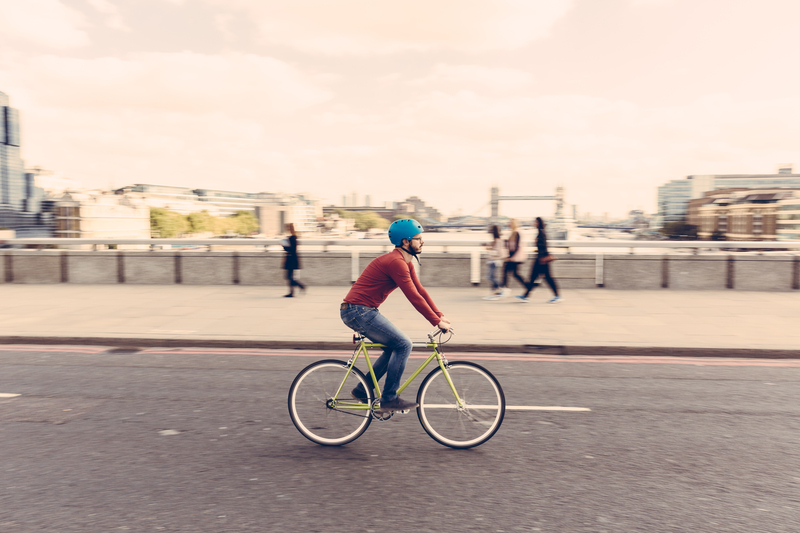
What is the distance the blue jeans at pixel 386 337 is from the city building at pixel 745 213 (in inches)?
3735

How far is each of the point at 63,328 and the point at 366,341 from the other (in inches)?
250

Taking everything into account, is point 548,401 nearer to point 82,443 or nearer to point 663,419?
point 663,419

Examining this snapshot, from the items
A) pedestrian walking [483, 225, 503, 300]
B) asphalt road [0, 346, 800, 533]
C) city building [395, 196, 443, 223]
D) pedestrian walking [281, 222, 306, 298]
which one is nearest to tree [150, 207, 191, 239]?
city building [395, 196, 443, 223]

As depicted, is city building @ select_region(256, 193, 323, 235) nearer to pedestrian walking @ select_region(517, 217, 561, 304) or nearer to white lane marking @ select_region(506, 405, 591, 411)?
pedestrian walking @ select_region(517, 217, 561, 304)

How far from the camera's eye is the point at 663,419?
471 centimetres

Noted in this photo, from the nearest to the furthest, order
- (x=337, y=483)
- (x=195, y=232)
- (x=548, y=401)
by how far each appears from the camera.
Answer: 1. (x=337, y=483)
2. (x=548, y=401)
3. (x=195, y=232)

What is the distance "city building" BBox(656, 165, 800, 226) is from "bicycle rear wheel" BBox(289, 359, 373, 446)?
570 feet

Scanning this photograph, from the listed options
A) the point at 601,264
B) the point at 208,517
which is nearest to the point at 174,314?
the point at 208,517

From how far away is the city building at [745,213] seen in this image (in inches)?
3676

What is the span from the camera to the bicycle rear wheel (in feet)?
13.6

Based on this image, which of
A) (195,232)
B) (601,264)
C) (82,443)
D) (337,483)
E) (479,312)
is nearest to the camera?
(337,483)

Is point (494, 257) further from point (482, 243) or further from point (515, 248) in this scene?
point (482, 243)

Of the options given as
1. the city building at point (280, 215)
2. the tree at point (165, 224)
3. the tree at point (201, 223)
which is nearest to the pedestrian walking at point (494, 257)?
the tree at point (165, 224)

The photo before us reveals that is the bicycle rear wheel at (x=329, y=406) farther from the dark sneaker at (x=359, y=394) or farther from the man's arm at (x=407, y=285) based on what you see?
the man's arm at (x=407, y=285)
